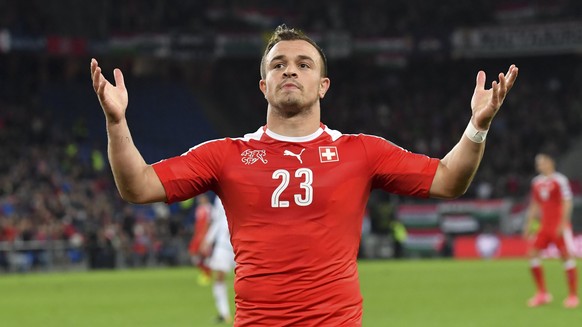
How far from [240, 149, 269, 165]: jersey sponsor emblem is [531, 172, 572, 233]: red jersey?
45.0ft

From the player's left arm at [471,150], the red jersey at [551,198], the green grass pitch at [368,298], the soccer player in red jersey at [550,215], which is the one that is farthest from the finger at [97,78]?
the red jersey at [551,198]

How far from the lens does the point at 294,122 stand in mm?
5094

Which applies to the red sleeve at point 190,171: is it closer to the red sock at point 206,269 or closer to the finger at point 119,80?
the finger at point 119,80

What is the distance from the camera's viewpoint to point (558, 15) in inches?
1658

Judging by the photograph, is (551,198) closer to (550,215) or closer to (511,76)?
(550,215)

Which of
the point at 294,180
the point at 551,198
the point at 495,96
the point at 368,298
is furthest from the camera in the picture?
the point at 368,298

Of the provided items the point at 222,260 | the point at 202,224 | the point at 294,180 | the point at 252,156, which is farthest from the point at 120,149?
the point at 202,224

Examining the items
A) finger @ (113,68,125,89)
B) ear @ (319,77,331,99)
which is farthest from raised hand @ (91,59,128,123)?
ear @ (319,77,331,99)

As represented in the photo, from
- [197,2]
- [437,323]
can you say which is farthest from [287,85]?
[197,2]

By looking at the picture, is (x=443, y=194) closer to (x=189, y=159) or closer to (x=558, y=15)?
(x=189, y=159)

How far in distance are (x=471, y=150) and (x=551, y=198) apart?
1391 centimetres

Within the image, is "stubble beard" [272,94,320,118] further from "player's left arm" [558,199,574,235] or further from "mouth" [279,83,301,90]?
"player's left arm" [558,199,574,235]

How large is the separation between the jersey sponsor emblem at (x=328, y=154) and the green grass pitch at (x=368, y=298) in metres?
9.93

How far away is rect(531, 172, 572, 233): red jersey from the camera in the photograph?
1812cm
